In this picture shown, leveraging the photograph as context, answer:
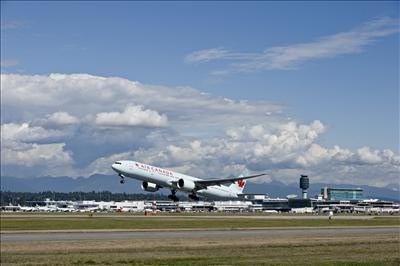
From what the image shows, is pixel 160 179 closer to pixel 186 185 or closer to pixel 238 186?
pixel 186 185

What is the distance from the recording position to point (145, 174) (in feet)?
338

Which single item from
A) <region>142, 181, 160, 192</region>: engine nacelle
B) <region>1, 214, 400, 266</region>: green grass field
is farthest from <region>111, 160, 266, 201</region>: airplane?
<region>1, 214, 400, 266</region>: green grass field

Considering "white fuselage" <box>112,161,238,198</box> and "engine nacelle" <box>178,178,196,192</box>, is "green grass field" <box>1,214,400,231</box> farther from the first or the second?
"engine nacelle" <box>178,178,196,192</box>

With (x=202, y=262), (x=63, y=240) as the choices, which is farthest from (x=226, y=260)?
(x=63, y=240)

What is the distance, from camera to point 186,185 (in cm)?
10606

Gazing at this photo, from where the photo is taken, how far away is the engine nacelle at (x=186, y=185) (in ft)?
346

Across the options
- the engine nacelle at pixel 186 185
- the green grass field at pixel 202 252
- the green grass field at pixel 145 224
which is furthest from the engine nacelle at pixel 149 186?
the green grass field at pixel 202 252

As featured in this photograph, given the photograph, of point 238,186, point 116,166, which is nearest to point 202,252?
point 116,166

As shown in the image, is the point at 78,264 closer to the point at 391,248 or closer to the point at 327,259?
the point at 327,259

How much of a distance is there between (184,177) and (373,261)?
75680mm

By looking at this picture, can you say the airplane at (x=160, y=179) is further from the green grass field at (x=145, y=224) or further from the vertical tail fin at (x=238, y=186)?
the vertical tail fin at (x=238, y=186)

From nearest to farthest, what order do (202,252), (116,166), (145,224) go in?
(202,252), (145,224), (116,166)

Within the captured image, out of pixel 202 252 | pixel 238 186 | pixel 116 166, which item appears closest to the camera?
pixel 202 252

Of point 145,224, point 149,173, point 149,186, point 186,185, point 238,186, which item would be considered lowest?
point 145,224
